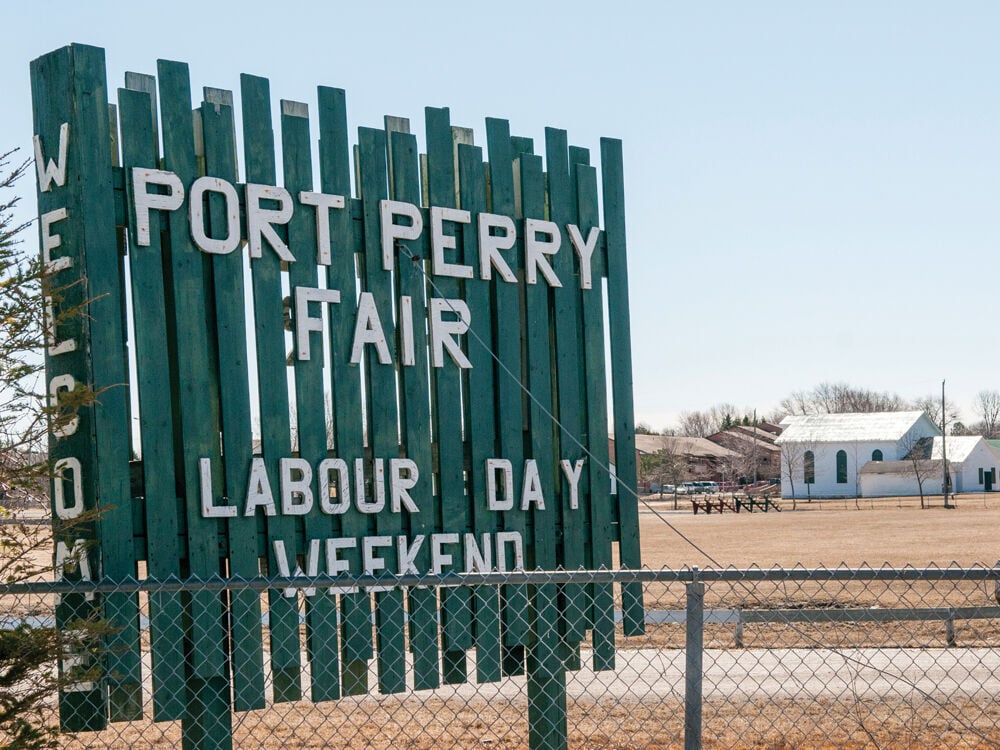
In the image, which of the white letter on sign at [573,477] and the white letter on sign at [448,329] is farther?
the white letter on sign at [573,477]

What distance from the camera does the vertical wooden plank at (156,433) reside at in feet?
20.8

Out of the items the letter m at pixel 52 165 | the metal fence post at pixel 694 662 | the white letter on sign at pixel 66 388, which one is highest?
the letter m at pixel 52 165

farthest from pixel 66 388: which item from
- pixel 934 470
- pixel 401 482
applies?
pixel 934 470

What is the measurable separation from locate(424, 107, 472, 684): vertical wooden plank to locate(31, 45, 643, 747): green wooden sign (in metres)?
0.02

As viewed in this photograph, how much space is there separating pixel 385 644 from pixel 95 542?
195 cm

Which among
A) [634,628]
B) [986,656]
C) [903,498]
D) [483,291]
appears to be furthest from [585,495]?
[903,498]

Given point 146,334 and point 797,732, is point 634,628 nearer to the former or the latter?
point 797,732

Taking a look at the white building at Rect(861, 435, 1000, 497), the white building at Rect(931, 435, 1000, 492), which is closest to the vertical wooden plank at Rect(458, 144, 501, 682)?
the white building at Rect(861, 435, 1000, 497)

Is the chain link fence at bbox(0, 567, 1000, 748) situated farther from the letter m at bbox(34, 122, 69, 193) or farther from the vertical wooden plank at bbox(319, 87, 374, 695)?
the letter m at bbox(34, 122, 69, 193)

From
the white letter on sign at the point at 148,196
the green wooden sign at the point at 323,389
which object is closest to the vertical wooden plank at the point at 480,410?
the green wooden sign at the point at 323,389

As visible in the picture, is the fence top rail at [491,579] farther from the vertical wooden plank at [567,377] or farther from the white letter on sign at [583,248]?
the white letter on sign at [583,248]

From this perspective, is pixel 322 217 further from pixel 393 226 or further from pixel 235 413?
pixel 235 413

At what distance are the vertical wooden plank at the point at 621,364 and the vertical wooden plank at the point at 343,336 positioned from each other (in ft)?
6.76

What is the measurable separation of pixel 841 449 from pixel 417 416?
A: 80.4 m
